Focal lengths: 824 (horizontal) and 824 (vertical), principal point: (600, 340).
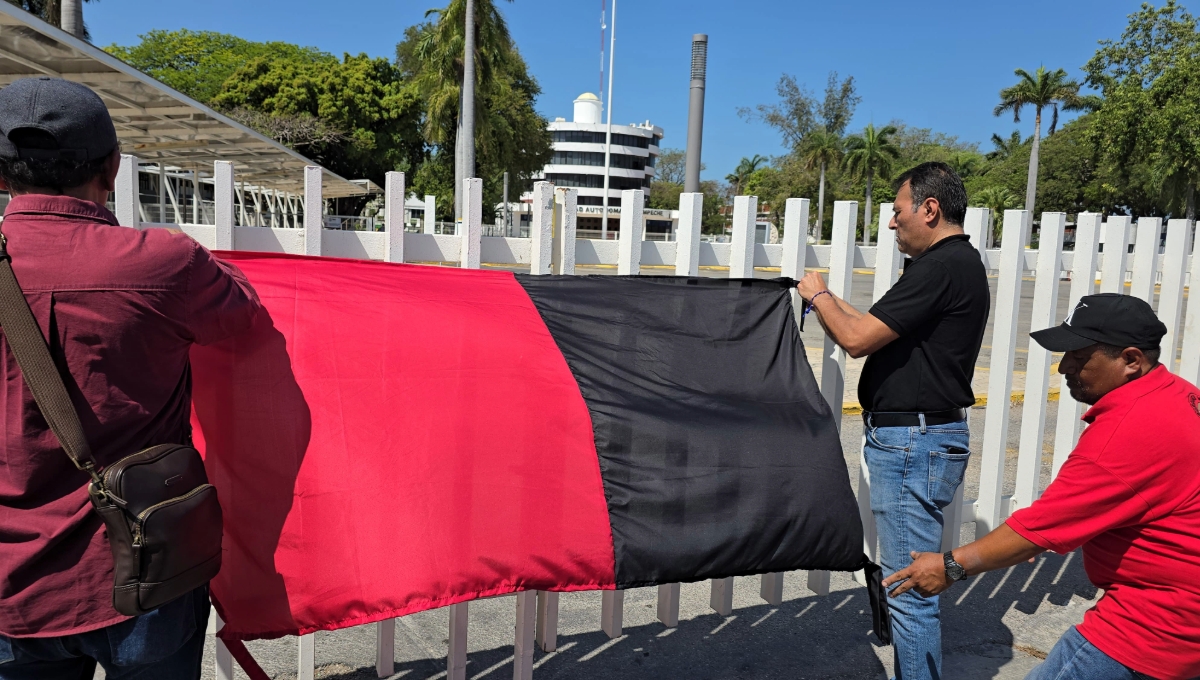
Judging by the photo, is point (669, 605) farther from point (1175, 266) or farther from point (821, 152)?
point (821, 152)

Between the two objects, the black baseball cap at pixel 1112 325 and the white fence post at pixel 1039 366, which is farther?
the white fence post at pixel 1039 366

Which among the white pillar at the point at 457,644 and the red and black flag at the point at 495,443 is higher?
the red and black flag at the point at 495,443

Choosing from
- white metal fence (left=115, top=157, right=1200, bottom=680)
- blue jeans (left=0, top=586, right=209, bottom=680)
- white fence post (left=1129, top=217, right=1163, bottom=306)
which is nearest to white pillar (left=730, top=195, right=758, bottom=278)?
white metal fence (left=115, top=157, right=1200, bottom=680)

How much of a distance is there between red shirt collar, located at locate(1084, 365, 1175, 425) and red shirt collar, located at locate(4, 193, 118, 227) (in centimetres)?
266

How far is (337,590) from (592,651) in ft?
5.10

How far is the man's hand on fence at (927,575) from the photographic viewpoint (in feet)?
8.51

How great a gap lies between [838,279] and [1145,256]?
244cm

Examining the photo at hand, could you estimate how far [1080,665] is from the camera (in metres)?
2.37

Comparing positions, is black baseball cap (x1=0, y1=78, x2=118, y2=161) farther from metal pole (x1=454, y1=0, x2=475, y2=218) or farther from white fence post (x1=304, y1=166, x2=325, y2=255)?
metal pole (x1=454, y1=0, x2=475, y2=218)

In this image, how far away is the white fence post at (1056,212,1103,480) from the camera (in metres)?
4.66

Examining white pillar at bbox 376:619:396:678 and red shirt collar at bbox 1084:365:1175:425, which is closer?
red shirt collar at bbox 1084:365:1175:425

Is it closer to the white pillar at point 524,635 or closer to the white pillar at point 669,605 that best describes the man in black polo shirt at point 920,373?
the white pillar at point 669,605

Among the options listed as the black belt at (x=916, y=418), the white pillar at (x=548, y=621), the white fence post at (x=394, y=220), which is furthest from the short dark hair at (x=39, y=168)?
the black belt at (x=916, y=418)

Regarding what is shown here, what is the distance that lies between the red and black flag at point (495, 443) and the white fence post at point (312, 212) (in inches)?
9.5
